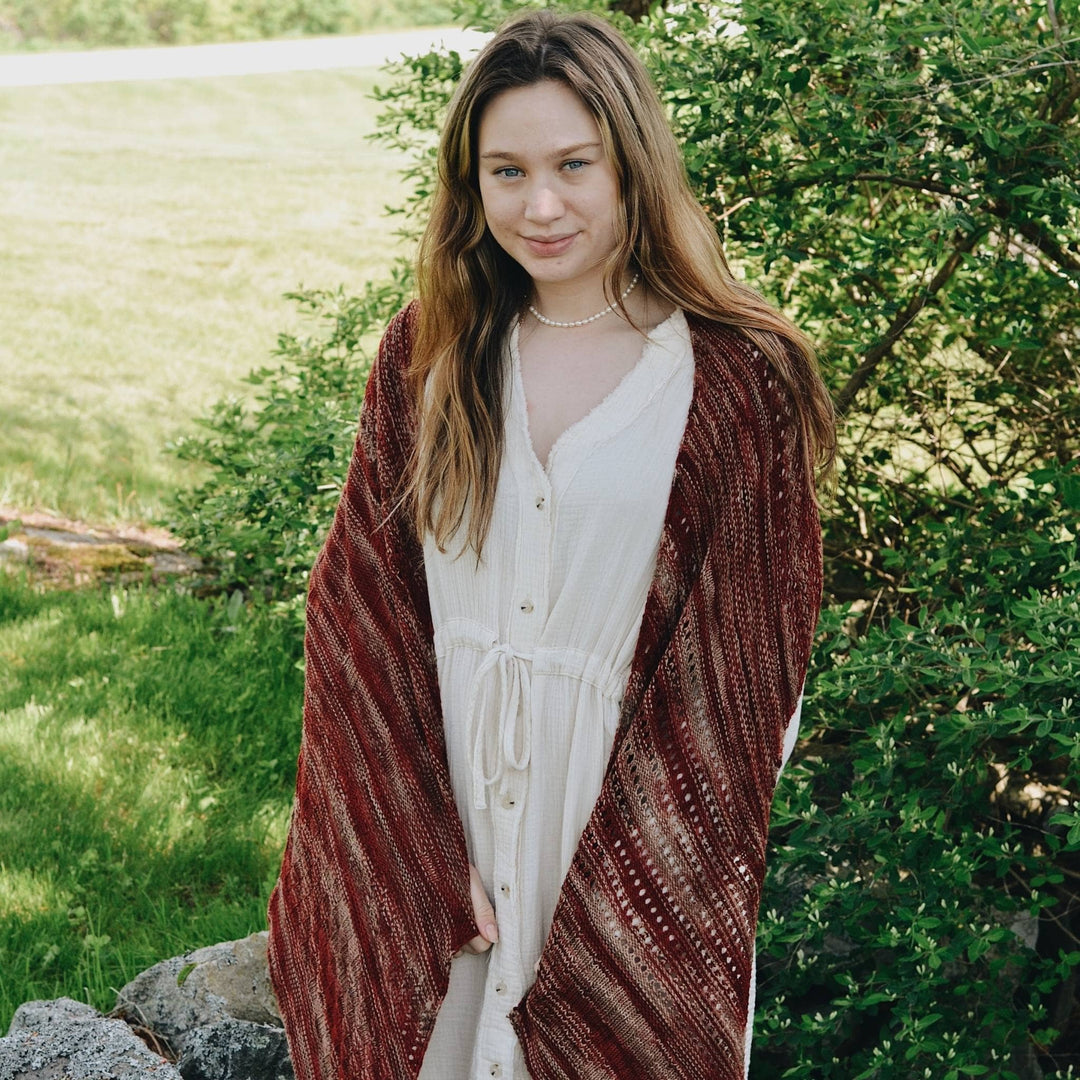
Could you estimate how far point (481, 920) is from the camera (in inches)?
84.7

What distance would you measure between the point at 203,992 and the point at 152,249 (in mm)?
10195

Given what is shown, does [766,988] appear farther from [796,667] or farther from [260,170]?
[260,170]

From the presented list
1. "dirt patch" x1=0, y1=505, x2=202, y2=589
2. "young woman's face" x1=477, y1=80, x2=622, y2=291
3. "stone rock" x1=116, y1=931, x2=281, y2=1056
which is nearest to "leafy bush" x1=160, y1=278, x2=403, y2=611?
"dirt patch" x1=0, y1=505, x2=202, y2=589

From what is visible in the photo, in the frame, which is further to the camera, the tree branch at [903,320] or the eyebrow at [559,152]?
the tree branch at [903,320]

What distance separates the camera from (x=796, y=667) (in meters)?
2.13

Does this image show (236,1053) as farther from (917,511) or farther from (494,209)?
(917,511)

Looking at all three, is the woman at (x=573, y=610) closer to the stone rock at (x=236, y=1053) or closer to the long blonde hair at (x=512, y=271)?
the long blonde hair at (x=512, y=271)

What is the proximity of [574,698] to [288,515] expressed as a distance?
73.1 inches

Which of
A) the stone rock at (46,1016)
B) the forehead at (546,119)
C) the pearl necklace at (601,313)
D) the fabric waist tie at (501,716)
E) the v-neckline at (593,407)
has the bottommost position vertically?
the stone rock at (46,1016)

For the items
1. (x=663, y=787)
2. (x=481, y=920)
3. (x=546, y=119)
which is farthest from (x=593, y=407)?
(x=481, y=920)

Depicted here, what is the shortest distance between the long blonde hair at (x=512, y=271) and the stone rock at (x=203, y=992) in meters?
1.23

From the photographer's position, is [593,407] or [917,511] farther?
[917,511]

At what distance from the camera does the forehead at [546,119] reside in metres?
2.02

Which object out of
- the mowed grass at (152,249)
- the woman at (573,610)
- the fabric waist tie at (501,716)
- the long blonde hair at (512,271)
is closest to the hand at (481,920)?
the woman at (573,610)
